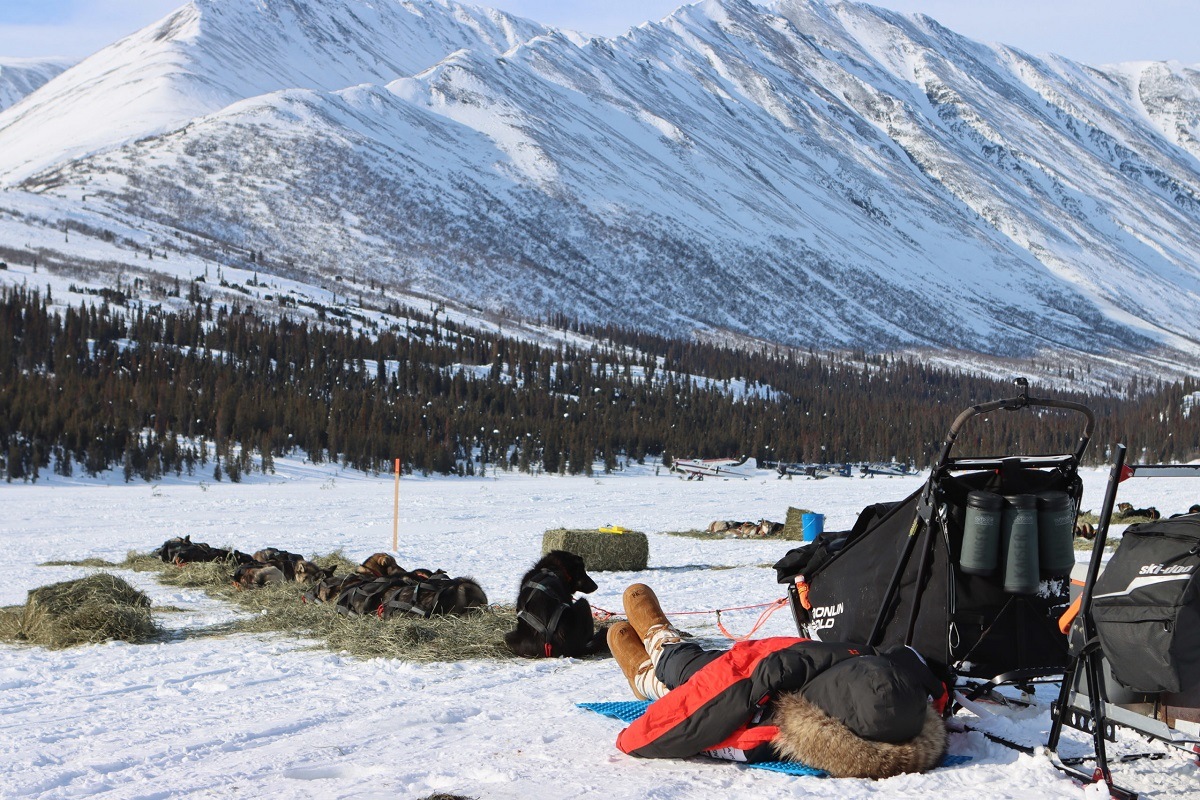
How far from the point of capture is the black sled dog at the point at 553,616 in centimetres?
716

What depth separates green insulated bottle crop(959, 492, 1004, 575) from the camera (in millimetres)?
4883

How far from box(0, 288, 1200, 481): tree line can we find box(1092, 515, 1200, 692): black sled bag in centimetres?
4609

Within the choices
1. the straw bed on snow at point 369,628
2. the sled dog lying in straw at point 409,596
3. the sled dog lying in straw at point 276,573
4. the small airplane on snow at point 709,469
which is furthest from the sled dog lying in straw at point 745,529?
the small airplane on snow at point 709,469

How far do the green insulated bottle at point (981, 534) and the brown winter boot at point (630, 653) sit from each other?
61.5 inches

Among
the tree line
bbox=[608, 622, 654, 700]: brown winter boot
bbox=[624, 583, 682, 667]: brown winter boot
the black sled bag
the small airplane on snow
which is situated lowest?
bbox=[608, 622, 654, 700]: brown winter boot

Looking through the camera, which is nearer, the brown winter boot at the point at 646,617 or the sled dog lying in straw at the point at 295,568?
the brown winter boot at the point at 646,617

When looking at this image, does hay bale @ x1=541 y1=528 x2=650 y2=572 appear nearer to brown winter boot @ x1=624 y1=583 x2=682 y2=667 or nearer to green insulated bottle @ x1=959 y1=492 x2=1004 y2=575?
brown winter boot @ x1=624 y1=583 x2=682 y2=667

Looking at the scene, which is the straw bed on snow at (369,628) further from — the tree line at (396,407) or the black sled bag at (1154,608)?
the tree line at (396,407)

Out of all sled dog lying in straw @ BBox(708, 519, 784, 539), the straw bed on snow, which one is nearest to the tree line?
sled dog lying in straw @ BBox(708, 519, 784, 539)

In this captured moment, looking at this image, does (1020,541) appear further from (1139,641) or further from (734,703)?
(734,703)

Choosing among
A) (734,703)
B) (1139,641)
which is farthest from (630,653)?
(1139,641)

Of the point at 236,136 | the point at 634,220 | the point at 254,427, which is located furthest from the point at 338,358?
the point at 634,220

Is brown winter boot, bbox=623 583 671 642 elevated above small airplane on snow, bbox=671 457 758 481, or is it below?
below

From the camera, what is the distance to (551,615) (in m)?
7.19
